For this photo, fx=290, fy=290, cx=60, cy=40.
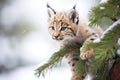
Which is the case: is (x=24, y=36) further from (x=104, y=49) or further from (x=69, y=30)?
(x=104, y=49)

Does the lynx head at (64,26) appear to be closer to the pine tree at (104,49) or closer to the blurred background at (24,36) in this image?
the pine tree at (104,49)

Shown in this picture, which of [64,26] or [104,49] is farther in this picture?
[64,26]

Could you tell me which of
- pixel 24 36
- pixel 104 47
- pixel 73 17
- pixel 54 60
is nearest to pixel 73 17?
pixel 73 17

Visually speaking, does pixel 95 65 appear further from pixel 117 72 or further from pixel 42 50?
pixel 42 50

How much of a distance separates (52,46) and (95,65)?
26.6 inches

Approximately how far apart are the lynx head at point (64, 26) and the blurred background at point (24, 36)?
1.07ft

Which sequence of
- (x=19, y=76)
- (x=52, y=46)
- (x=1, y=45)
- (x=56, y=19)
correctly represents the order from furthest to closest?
(x=1, y=45) < (x=19, y=76) < (x=52, y=46) < (x=56, y=19)

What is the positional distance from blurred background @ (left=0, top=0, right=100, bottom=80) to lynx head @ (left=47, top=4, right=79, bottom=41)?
12.8 inches

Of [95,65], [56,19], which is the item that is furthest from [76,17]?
[95,65]

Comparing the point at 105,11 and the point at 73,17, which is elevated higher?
the point at 73,17

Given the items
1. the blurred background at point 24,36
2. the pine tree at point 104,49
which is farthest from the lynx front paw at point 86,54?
the blurred background at point 24,36

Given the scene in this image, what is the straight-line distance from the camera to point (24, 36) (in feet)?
5.19

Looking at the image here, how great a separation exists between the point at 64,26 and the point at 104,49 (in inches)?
14.7

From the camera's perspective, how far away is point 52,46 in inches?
52.5
